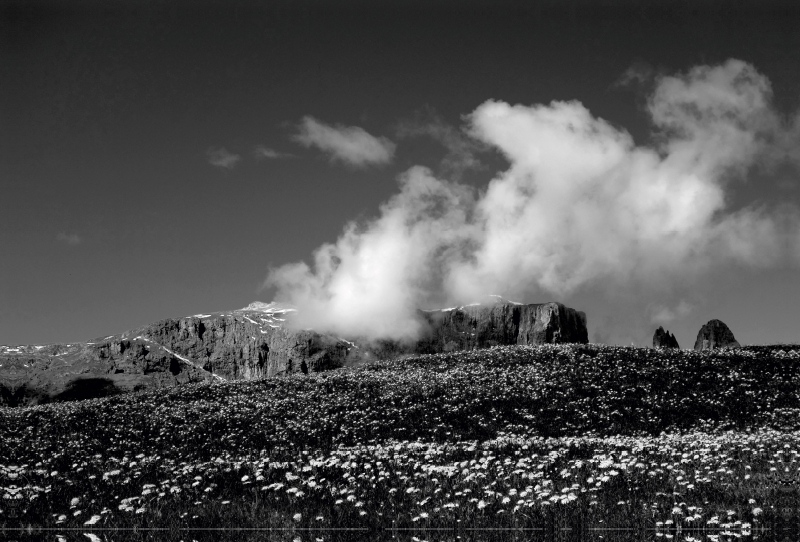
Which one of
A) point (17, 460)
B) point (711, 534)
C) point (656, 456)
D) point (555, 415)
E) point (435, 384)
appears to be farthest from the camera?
point (435, 384)

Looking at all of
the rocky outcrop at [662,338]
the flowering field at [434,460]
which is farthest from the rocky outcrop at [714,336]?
the flowering field at [434,460]

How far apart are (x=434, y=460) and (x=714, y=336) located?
213ft

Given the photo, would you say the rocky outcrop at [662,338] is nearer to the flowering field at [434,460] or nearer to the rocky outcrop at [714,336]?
the rocky outcrop at [714,336]

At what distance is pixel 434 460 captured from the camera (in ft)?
49.9

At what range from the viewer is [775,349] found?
144 ft

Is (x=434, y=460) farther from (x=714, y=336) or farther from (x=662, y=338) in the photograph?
(x=662, y=338)

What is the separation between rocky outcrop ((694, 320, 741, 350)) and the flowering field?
32867 millimetres

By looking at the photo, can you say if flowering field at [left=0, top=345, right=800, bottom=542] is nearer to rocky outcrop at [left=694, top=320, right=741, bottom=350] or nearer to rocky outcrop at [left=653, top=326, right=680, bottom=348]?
rocky outcrop at [left=694, top=320, right=741, bottom=350]

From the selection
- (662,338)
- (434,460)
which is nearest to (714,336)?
(662,338)

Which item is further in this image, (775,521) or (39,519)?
(39,519)

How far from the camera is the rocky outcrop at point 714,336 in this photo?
2672 inches

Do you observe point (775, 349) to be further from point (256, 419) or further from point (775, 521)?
point (775, 521)

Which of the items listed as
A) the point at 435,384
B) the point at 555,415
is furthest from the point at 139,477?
the point at 435,384

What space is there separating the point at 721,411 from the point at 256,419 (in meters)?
21.7
